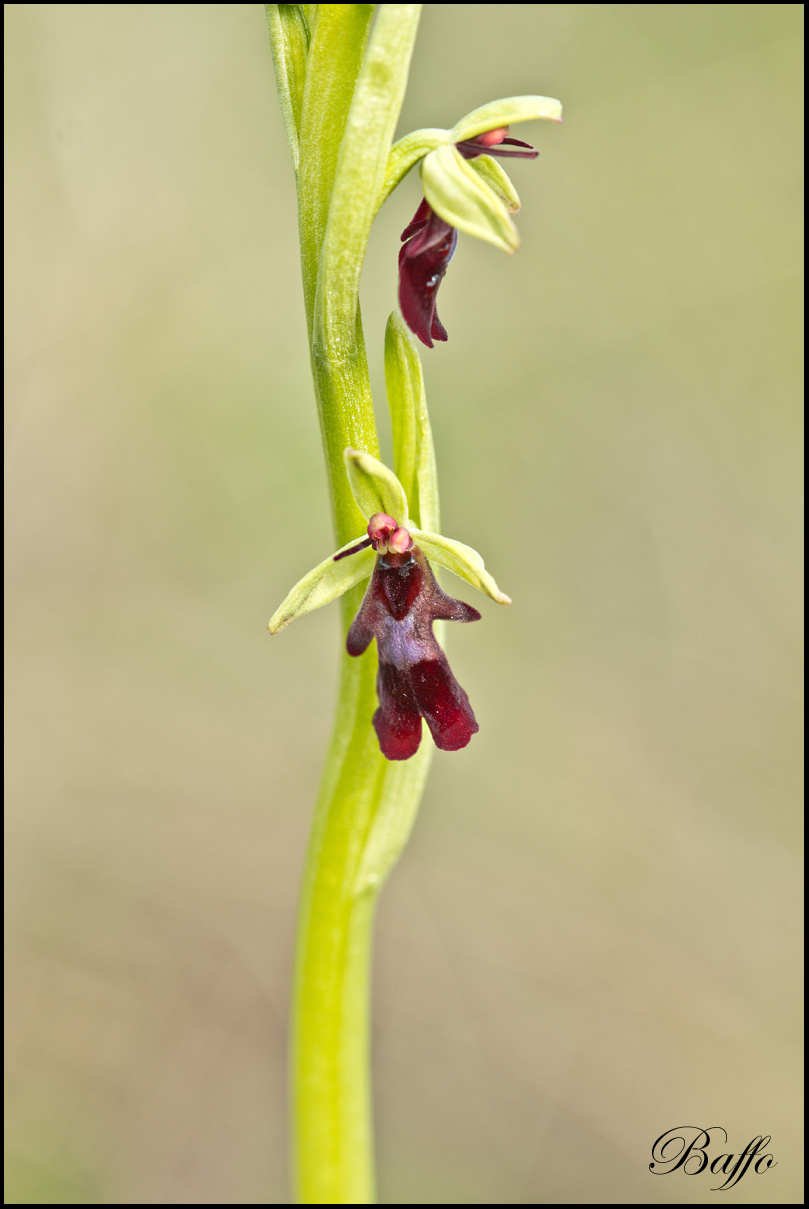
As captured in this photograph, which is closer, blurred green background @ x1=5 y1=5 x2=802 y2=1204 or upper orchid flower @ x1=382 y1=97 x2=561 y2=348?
upper orchid flower @ x1=382 y1=97 x2=561 y2=348

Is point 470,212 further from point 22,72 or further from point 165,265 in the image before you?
point 22,72

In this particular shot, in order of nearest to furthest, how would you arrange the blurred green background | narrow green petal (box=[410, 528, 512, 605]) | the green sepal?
narrow green petal (box=[410, 528, 512, 605]) < the green sepal < the blurred green background

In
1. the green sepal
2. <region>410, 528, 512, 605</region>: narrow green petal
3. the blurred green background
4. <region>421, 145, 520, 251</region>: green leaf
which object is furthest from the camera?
the blurred green background

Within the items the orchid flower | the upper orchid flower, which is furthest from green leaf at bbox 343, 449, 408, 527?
the upper orchid flower

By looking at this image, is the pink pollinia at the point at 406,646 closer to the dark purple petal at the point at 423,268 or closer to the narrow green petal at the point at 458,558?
the narrow green petal at the point at 458,558

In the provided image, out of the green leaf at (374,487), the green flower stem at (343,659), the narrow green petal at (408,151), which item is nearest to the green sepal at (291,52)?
the green flower stem at (343,659)

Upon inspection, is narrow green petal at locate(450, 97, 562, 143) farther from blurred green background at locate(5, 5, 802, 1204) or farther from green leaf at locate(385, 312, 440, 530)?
blurred green background at locate(5, 5, 802, 1204)

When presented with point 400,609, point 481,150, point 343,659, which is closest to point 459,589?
point 343,659
